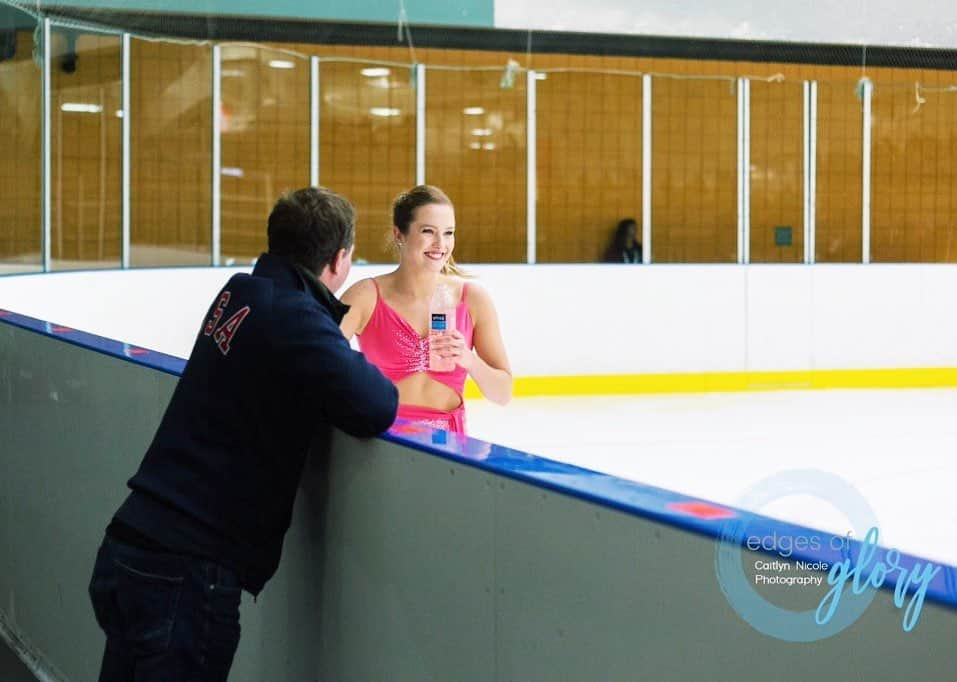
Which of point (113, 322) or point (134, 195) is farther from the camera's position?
point (134, 195)

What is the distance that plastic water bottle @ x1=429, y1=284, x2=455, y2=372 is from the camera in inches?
116

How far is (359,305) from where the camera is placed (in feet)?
10.5

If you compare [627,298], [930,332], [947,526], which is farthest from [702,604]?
[930,332]

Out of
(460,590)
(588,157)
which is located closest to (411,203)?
(460,590)

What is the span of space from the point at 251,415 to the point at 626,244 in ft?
29.7

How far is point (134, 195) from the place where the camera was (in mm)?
9055

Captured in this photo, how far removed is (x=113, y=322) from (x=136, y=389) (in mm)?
5202

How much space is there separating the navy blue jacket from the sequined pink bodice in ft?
3.79

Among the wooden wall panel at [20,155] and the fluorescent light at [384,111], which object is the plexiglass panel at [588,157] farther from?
the wooden wall panel at [20,155]

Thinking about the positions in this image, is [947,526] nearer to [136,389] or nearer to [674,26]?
[136,389]

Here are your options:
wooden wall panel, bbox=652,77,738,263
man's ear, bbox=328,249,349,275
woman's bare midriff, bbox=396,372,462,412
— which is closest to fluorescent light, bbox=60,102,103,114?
wooden wall panel, bbox=652,77,738,263

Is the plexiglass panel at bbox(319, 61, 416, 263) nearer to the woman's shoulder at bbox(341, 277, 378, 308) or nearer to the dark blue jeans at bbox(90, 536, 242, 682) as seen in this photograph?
the woman's shoulder at bbox(341, 277, 378, 308)

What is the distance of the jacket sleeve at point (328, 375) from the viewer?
191cm

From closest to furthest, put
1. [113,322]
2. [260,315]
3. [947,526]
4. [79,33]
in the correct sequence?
[260,315] → [947,526] → [113,322] → [79,33]
